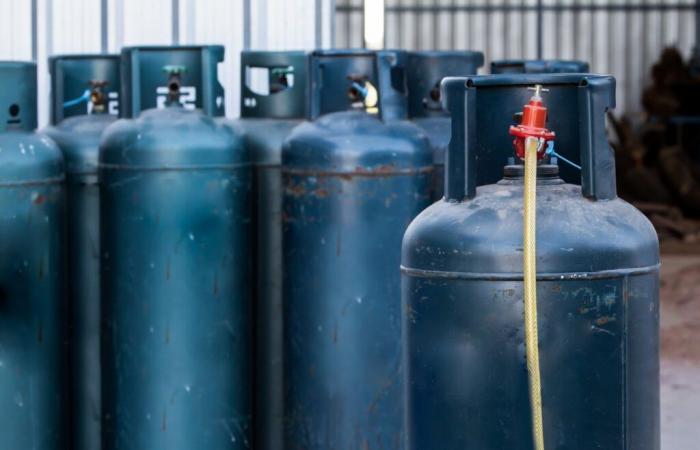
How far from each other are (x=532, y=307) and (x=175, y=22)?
8.15 feet

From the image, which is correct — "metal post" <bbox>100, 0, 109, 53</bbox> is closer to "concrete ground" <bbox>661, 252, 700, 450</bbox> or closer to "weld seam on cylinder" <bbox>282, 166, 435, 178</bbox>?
"weld seam on cylinder" <bbox>282, 166, 435, 178</bbox>

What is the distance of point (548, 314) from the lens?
2.03 meters

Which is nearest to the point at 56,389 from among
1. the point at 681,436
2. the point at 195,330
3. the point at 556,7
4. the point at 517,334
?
the point at 195,330

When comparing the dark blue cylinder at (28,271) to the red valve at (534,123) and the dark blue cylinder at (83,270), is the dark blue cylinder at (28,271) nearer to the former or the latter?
the dark blue cylinder at (83,270)

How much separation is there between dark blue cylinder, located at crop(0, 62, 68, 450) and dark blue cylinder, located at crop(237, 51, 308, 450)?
0.52m

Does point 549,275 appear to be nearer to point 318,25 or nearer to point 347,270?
point 347,270

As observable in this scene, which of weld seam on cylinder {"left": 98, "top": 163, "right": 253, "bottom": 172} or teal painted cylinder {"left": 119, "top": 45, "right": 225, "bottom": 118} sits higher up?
teal painted cylinder {"left": 119, "top": 45, "right": 225, "bottom": 118}

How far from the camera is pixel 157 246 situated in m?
3.25

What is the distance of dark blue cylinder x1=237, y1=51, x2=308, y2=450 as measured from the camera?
3.51 metres

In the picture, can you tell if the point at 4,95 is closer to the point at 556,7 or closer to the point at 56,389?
the point at 56,389

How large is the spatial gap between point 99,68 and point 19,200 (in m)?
0.59

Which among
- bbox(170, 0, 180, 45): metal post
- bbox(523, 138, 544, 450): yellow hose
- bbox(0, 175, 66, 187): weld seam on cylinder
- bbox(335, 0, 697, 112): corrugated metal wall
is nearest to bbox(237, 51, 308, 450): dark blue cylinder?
bbox(0, 175, 66, 187): weld seam on cylinder

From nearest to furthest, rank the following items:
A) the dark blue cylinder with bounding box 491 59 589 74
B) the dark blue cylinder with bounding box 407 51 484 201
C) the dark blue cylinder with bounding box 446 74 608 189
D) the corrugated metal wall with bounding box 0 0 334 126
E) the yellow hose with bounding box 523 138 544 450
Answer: the yellow hose with bounding box 523 138 544 450 → the dark blue cylinder with bounding box 446 74 608 189 → the dark blue cylinder with bounding box 407 51 484 201 → the dark blue cylinder with bounding box 491 59 589 74 → the corrugated metal wall with bounding box 0 0 334 126

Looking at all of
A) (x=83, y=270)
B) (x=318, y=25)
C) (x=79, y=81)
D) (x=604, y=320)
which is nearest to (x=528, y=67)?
(x=318, y=25)
